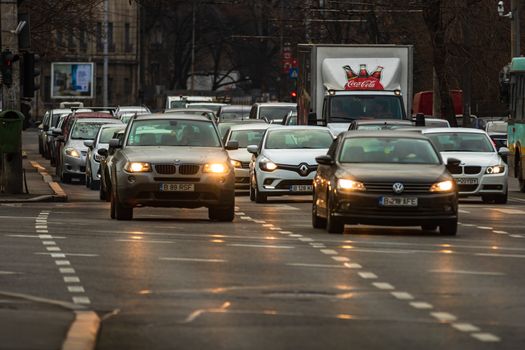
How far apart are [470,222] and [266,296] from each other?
44.8 ft

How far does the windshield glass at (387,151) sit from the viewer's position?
84.9 feet

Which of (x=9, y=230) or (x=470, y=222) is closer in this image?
(x=9, y=230)

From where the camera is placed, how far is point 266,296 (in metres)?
Answer: 15.9

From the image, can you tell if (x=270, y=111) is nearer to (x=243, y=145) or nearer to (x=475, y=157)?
(x=243, y=145)

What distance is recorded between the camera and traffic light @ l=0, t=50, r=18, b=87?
35.5 meters

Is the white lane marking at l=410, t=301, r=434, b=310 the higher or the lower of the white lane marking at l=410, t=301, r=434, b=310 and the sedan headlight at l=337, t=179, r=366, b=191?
the lower

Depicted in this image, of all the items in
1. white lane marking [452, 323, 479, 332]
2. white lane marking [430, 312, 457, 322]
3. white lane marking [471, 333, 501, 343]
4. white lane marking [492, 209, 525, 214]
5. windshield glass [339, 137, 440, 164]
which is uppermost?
windshield glass [339, 137, 440, 164]

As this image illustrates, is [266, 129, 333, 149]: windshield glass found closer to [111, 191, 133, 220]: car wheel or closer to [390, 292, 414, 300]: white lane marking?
[111, 191, 133, 220]: car wheel

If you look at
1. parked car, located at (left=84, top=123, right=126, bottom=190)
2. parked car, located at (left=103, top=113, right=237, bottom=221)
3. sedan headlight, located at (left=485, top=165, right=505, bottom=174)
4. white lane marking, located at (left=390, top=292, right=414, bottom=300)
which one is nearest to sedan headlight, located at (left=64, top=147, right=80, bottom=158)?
parked car, located at (left=84, top=123, right=126, bottom=190)

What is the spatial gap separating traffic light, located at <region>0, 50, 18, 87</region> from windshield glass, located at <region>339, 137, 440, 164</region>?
10883mm

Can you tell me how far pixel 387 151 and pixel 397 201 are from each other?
1774 millimetres

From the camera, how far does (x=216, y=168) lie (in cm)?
2770

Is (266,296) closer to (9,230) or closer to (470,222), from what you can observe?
(9,230)

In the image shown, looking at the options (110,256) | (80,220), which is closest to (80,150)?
(80,220)
